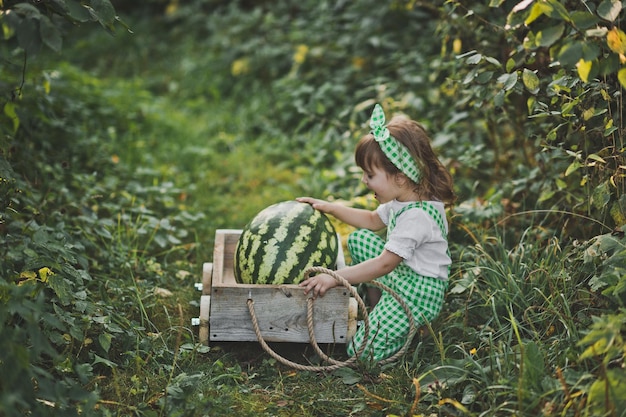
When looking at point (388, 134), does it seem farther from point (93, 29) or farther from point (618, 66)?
point (93, 29)

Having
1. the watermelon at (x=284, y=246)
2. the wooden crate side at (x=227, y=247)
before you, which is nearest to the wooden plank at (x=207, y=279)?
the wooden crate side at (x=227, y=247)

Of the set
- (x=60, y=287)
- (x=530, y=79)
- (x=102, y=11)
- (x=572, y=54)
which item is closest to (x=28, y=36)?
(x=102, y=11)

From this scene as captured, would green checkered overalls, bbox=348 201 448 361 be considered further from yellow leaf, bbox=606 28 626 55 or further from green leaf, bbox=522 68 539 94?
yellow leaf, bbox=606 28 626 55

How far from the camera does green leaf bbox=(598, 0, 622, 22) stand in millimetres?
2756

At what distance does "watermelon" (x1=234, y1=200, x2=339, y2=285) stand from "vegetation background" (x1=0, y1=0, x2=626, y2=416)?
0.39m

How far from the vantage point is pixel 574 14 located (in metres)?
2.76

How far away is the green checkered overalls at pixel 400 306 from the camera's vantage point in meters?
3.55

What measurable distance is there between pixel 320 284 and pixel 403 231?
0.49 meters

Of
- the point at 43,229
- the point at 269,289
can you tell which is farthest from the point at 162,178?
the point at 269,289

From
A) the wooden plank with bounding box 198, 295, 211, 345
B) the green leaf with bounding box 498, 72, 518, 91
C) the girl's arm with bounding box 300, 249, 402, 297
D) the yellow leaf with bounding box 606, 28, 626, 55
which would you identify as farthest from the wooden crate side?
the yellow leaf with bounding box 606, 28, 626, 55

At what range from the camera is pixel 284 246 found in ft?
11.7

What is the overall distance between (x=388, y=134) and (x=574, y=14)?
1.07 metres

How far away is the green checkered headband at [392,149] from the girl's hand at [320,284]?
651mm

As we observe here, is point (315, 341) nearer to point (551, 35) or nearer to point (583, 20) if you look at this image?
point (551, 35)
